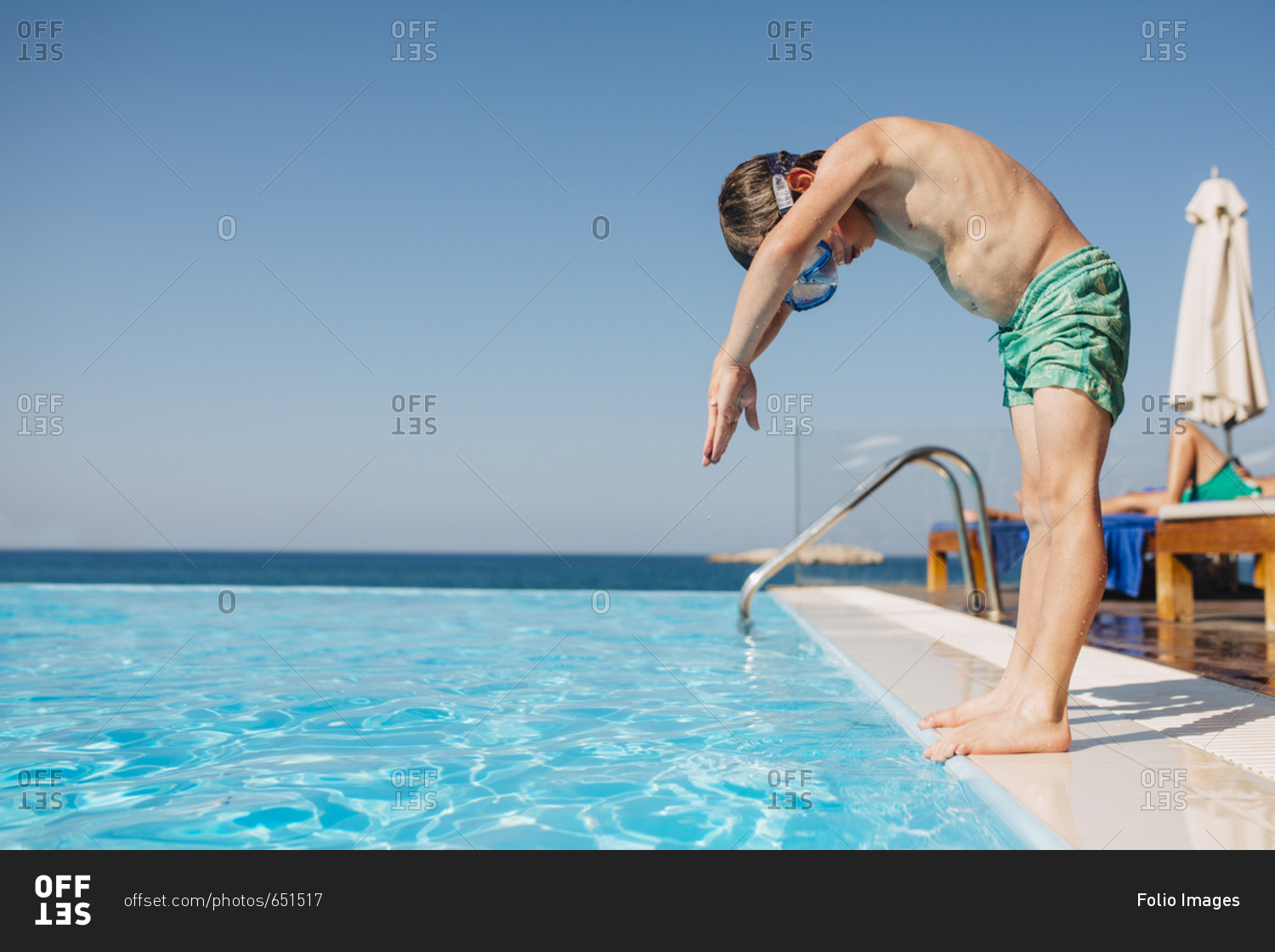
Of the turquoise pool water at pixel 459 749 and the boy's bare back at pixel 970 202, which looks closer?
the turquoise pool water at pixel 459 749

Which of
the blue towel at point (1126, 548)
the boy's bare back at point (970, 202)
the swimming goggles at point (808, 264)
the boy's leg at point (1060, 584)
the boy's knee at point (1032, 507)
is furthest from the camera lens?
the blue towel at point (1126, 548)

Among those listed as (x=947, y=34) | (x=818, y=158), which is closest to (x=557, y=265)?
(x=818, y=158)

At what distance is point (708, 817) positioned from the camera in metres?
1.66

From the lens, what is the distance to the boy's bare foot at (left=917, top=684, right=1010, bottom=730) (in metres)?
2.06

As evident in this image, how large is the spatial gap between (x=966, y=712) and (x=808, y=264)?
126 centimetres

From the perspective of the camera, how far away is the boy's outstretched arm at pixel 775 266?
178 centimetres

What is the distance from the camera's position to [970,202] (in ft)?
6.28

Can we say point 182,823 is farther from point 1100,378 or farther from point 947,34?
point 947,34

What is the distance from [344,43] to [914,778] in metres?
8.86

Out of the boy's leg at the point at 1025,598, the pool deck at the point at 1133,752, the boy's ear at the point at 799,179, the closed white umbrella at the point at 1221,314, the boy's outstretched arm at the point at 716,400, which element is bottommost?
the pool deck at the point at 1133,752

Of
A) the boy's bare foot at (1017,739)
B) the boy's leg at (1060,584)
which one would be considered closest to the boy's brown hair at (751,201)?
the boy's leg at (1060,584)

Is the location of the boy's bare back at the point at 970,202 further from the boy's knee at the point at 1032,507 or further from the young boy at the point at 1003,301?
the boy's knee at the point at 1032,507

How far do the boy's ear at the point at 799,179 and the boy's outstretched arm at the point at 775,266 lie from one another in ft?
0.65

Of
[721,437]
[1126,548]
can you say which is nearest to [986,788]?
[721,437]
